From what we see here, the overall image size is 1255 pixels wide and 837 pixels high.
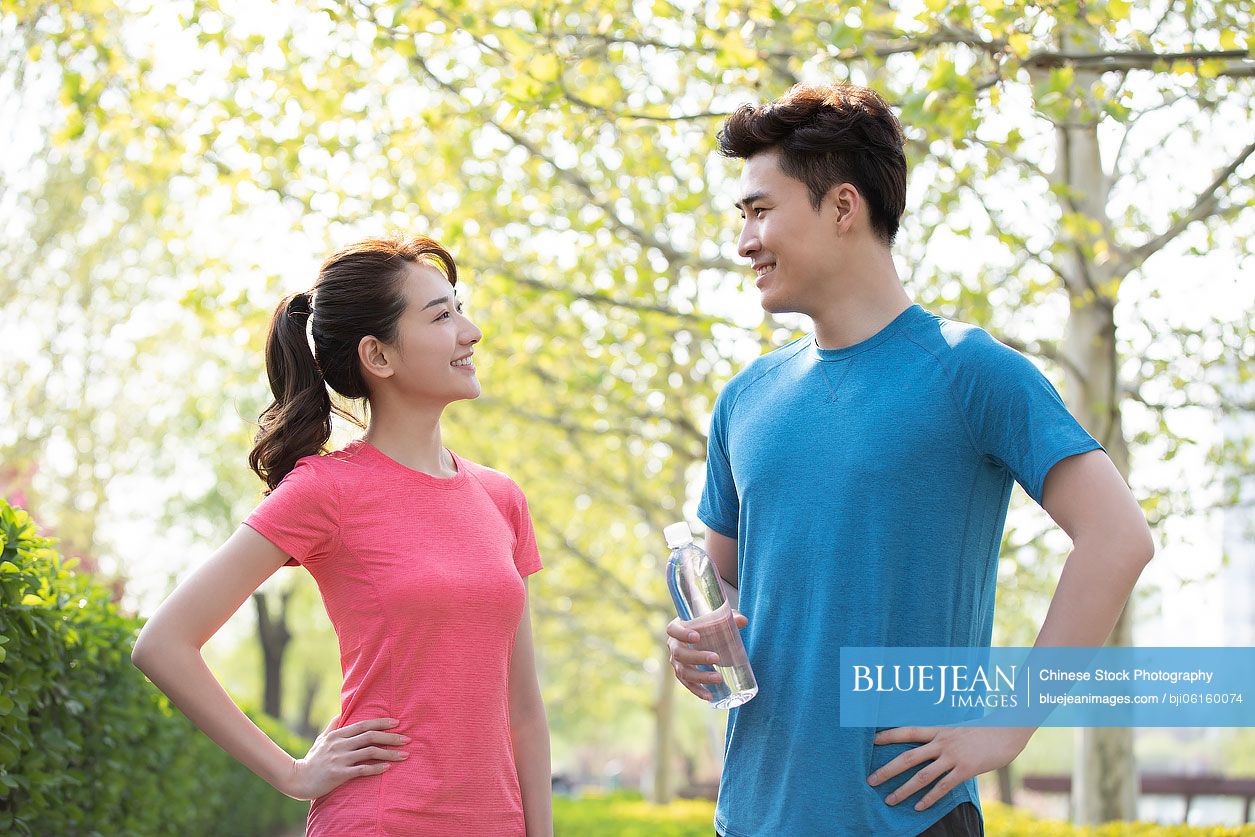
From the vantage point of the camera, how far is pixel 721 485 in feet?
9.89

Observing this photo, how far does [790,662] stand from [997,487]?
1.87ft

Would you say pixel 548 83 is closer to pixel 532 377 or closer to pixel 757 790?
pixel 757 790

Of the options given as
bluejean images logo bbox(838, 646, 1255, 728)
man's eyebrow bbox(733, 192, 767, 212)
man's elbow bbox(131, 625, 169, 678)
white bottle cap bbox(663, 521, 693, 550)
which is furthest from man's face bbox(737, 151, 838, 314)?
man's elbow bbox(131, 625, 169, 678)

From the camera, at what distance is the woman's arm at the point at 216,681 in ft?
8.32

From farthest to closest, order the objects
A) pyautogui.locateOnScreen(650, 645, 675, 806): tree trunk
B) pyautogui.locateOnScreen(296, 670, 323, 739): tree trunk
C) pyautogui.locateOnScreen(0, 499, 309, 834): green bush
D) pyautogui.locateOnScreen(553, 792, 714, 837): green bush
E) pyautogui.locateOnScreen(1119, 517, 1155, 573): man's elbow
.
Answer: pyautogui.locateOnScreen(296, 670, 323, 739): tree trunk
pyautogui.locateOnScreen(650, 645, 675, 806): tree trunk
pyautogui.locateOnScreen(553, 792, 714, 837): green bush
pyautogui.locateOnScreen(0, 499, 309, 834): green bush
pyautogui.locateOnScreen(1119, 517, 1155, 573): man's elbow

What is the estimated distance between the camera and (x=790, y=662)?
2.57 meters

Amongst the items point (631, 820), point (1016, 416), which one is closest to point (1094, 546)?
point (1016, 416)

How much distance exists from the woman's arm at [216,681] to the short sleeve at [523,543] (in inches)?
23.5

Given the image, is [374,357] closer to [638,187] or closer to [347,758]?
[347,758]

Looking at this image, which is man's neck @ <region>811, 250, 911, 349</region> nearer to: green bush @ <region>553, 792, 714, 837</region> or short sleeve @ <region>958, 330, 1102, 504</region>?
short sleeve @ <region>958, 330, 1102, 504</region>

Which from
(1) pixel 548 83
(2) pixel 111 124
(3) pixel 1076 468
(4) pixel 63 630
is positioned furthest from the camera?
(2) pixel 111 124

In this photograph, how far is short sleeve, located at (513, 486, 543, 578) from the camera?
306cm

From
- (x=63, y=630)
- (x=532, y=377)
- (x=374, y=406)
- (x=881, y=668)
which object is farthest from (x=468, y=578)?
(x=532, y=377)

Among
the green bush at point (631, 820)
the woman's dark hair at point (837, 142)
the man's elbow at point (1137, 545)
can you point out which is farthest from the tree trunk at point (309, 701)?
the man's elbow at point (1137, 545)
